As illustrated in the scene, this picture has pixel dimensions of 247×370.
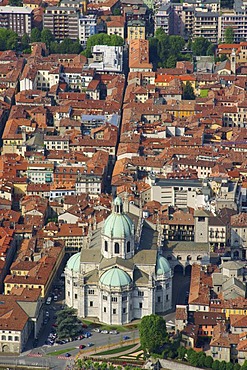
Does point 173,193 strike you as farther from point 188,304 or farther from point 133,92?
point 133,92

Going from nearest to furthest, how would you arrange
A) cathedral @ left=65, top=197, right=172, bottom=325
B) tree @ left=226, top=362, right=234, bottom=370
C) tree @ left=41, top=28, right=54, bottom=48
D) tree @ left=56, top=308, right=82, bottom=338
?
tree @ left=226, top=362, right=234, bottom=370, tree @ left=56, top=308, right=82, bottom=338, cathedral @ left=65, top=197, right=172, bottom=325, tree @ left=41, top=28, right=54, bottom=48

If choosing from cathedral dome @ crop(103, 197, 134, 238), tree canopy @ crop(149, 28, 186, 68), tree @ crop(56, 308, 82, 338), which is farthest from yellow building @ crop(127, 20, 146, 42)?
tree @ crop(56, 308, 82, 338)

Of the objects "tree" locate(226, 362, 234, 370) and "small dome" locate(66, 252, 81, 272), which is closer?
"tree" locate(226, 362, 234, 370)

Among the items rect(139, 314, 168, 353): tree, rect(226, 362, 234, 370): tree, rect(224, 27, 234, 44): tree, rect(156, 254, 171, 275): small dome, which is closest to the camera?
rect(226, 362, 234, 370): tree

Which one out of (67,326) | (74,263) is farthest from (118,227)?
(67,326)

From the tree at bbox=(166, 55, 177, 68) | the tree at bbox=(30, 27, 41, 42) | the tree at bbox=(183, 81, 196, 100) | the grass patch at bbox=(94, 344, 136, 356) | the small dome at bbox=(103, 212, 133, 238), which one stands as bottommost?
the grass patch at bbox=(94, 344, 136, 356)

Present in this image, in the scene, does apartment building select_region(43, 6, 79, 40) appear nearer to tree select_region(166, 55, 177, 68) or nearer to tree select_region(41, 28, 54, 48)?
tree select_region(41, 28, 54, 48)

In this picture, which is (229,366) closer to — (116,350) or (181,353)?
(181,353)

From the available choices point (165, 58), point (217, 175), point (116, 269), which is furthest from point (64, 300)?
point (165, 58)
